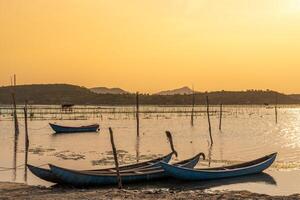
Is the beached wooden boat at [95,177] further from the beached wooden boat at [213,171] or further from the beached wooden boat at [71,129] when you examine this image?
the beached wooden boat at [71,129]

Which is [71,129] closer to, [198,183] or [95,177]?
[198,183]

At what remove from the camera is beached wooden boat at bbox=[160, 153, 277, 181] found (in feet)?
72.0

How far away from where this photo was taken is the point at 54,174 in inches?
789

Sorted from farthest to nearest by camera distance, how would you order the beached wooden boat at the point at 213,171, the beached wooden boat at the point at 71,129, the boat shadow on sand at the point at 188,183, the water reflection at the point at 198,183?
the beached wooden boat at the point at 71,129 → the beached wooden boat at the point at 213,171 → the water reflection at the point at 198,183 → the boat shadow on sand at the point at 188,183

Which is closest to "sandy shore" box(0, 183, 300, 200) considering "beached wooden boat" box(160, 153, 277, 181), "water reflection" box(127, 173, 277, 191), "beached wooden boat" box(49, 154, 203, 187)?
"beached wooden boat" box(49, 154, 203, 187)

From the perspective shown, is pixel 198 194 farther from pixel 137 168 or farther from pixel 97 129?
pixel 97 129

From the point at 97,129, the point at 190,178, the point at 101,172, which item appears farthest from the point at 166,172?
the point at 97,129

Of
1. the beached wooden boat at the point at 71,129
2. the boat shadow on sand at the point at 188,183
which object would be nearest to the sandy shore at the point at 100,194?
the boat shadow on sand at the point at 188,183

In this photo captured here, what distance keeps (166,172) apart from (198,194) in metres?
3.74

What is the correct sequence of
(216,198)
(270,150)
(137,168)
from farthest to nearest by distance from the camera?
1. (270,150)
2. (137,168)
3. (216,198)

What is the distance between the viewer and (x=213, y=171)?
74.9 feet

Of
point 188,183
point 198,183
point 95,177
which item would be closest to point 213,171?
point 198,183

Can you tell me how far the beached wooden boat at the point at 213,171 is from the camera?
21938mm

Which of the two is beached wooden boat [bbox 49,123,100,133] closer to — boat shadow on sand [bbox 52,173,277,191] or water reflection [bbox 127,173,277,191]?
water reflection [bbox 127,173,277,191]
